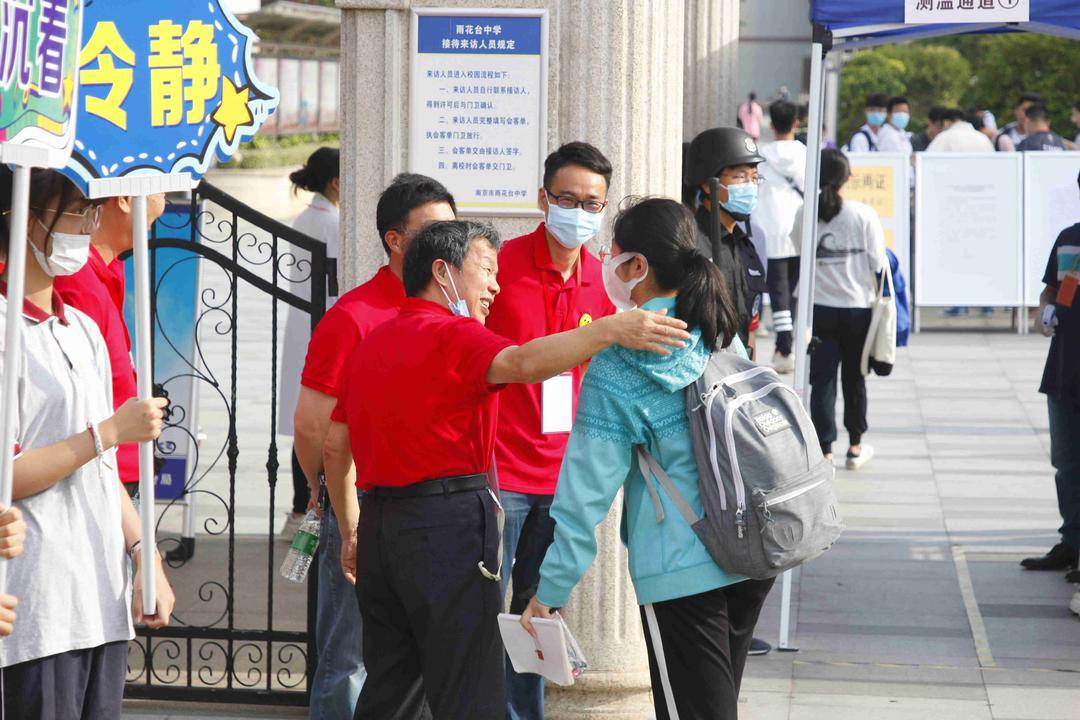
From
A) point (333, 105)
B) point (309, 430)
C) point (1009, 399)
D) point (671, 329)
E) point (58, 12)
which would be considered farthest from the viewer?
point (333, 105)

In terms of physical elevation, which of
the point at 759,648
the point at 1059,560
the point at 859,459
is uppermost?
the point at 859,459

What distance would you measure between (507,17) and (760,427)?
222 centimetres

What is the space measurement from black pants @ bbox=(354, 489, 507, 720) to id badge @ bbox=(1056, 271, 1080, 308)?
3.95 metres

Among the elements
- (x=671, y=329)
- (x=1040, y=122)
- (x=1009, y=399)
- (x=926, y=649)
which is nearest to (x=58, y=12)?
(x=671, y=329)

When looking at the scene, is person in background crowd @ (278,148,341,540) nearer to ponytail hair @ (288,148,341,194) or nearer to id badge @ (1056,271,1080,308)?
ponytail hair @ (288,148,341,194)

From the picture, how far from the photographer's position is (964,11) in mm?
6059

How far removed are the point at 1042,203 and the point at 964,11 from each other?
9614mm

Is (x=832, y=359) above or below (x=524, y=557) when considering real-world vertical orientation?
above

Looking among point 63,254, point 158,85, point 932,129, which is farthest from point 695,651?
point 932,129

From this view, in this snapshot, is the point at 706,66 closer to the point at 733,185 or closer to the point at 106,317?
the point at 733,185

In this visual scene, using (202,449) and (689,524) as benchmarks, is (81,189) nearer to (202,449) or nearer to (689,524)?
(689,524)

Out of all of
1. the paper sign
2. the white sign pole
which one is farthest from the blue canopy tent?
the white sign pole

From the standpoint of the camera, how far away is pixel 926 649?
250 inches

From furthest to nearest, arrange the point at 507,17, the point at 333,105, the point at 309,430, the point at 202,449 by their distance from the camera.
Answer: the point at 333,105 < the point at 202,449 < the point at 507,17 < the point at 309,430
